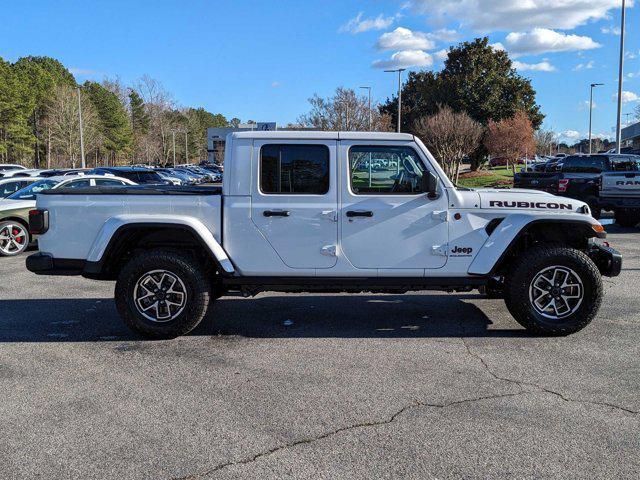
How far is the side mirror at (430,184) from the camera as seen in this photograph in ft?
18.4

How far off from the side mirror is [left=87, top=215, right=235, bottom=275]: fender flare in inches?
79.9

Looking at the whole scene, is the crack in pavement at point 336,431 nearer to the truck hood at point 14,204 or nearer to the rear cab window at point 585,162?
the truck hood at point 14,204

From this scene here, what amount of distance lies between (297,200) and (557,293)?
8.94 ft

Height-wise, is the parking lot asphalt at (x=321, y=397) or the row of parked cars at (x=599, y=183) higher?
the row of parked cars at (x=599, y=183)

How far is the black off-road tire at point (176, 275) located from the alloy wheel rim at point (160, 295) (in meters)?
0.03

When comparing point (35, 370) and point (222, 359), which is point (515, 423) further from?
point (35, 370)

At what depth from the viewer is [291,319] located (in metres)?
6.67

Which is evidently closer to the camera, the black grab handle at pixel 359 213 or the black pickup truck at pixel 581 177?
the black grab handle at pixel 359 213

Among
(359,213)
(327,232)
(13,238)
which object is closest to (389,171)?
(359,213)

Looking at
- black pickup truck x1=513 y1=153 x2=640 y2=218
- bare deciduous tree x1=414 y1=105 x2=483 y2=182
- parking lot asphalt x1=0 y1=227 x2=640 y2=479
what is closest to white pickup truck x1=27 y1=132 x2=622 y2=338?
parking lot asphalt x1=0 y1=227 x2=640 y2=479

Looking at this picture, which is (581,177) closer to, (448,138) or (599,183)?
(599,183)

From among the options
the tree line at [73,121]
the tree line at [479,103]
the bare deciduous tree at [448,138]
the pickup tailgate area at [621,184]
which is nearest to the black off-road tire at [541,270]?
the pickup tailgate area at [621,184]

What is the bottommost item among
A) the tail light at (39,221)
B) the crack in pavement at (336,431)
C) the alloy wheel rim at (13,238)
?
the crack in pavement at (336,431)

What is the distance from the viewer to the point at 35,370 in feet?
16.3
